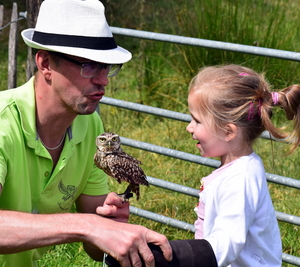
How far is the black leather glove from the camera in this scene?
1.80 metres

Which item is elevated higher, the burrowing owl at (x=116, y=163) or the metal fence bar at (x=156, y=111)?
the burrowing owl at (x=116, y=163)

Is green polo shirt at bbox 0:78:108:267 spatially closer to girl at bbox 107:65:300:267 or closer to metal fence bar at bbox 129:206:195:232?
girl at bbox 107:65:300:267

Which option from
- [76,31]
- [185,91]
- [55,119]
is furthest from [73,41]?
[185,91]

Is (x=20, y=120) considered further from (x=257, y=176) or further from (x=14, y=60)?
(x=14, y=60)

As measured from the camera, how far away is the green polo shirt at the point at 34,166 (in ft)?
8.06

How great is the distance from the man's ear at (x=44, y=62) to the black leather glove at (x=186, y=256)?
3.38ft

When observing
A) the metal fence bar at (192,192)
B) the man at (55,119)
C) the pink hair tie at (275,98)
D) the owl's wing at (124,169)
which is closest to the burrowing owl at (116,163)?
the owl's wing at (124,169)

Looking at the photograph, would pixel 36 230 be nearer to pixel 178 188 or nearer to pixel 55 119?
pixel 55 119

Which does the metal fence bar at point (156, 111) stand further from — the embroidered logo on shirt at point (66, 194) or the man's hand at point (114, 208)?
the man's hand at point (114, 208)

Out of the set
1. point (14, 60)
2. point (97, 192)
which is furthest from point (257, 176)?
point (14, 60)

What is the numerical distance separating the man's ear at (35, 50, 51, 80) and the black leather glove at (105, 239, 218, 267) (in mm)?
1029

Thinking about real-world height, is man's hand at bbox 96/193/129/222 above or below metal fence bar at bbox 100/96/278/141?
above

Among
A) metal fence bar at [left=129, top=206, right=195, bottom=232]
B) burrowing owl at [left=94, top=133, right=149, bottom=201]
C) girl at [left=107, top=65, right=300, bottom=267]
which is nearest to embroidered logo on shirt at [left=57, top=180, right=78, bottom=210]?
burrowing owl at [left=94, top=133, right=149, bottom=201]

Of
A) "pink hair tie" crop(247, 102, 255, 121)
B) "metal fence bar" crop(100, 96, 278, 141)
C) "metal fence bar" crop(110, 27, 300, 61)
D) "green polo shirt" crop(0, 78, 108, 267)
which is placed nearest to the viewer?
"pink hair tie" crop(247, 102, 255, 121)
